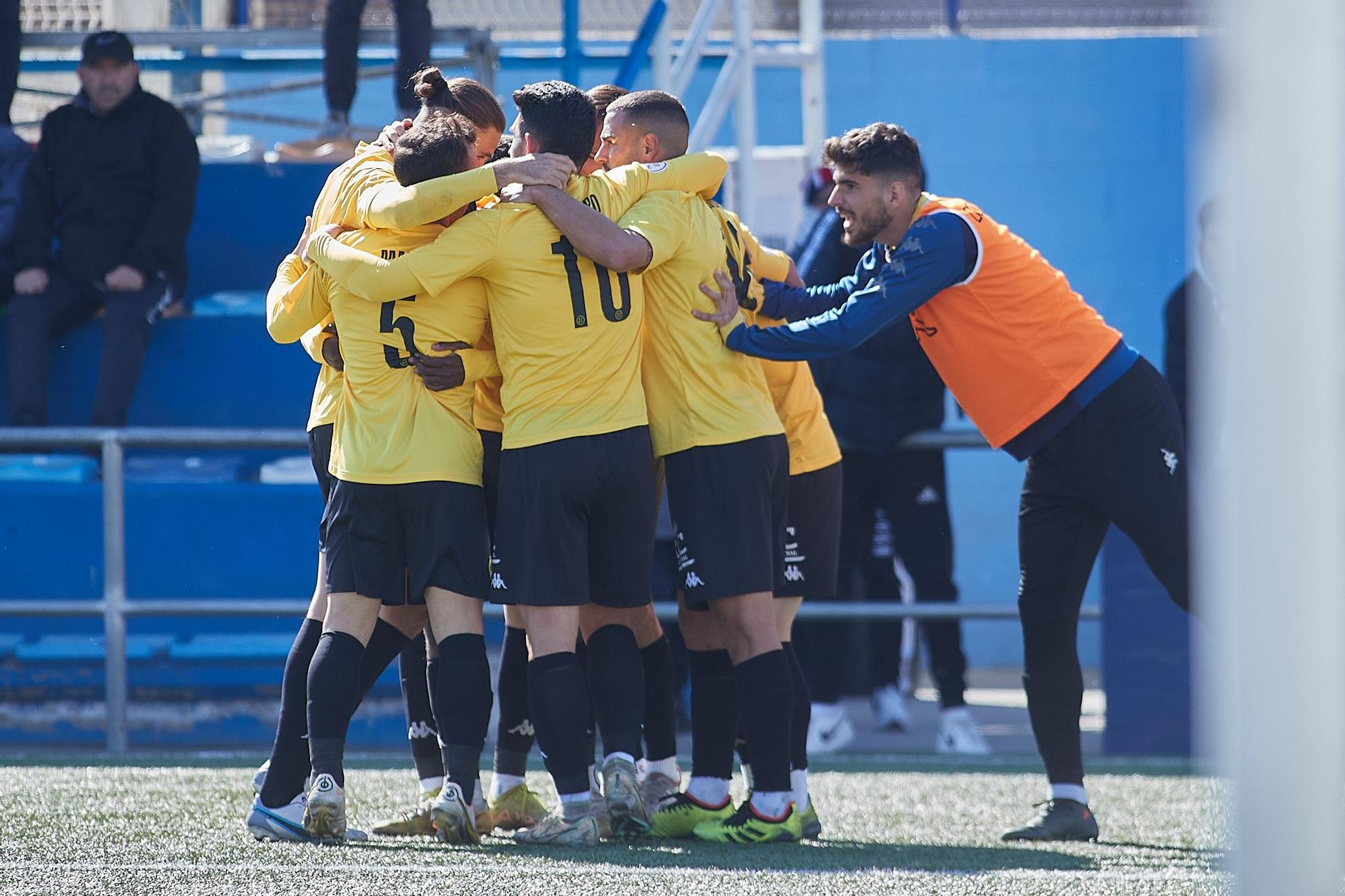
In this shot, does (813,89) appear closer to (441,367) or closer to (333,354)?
(333,354)

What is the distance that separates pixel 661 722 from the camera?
390cm

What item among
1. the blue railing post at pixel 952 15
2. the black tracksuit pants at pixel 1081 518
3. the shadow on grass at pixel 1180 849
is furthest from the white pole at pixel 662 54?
the shadow on grass at pixel 1180 849

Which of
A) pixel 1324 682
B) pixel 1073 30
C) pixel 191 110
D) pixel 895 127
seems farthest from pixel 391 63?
pixel 1324 682

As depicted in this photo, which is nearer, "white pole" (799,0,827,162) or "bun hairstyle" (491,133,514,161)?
"bun hairstyle" (491,133,514,161)

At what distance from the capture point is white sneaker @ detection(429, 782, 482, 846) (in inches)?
133

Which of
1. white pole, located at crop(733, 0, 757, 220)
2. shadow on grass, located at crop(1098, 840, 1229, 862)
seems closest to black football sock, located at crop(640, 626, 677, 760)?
shadow on grass, located at crop(1098, 840, 1229, 862)

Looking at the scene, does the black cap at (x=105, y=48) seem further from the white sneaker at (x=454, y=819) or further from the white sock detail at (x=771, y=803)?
the white sock detail at (x=771, y=803)

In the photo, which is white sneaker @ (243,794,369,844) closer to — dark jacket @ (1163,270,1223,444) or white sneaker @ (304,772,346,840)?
white sneaker @ (304,772,346,840)

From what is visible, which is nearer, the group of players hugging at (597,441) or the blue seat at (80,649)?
the group of players hugging at (597,441)

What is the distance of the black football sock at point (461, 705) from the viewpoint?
342 centimetres

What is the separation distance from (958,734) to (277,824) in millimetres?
2723

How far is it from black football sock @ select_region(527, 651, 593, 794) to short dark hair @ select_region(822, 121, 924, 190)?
51.1 inches

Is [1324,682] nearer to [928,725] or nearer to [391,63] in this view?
[928,725]

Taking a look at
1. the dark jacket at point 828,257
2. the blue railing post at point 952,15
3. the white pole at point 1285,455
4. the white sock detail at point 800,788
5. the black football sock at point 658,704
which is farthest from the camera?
the blue railing post at point 952,15
